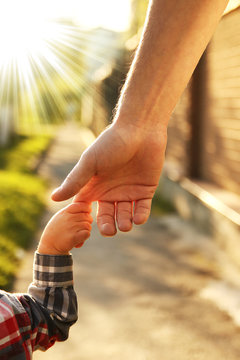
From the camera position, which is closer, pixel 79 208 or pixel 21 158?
pixel 79 208

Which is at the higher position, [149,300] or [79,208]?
[79,208]

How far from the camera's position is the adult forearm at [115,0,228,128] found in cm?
151

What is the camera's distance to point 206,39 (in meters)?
1.58

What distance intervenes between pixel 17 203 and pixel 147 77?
4.68 metres

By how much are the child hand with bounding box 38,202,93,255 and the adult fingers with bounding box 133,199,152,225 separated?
18 cm

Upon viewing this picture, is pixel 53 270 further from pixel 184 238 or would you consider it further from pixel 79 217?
pixel 184 238

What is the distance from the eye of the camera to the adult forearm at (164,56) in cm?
151

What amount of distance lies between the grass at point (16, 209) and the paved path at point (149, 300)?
0.48 feet

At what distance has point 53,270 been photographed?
5.41 feet

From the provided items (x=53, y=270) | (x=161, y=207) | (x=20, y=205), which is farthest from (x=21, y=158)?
(x=53, y=270)

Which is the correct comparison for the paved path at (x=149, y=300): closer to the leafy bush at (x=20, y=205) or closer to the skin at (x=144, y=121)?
the leafy bush at (x=20, y=205)

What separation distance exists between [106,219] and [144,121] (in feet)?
1.16

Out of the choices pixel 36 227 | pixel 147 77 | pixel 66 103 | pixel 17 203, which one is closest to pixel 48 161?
pixel 17 203

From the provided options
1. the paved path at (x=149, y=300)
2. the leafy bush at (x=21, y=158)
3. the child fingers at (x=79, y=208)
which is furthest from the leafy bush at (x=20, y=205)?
the child fingers at (x=79, y=208)
